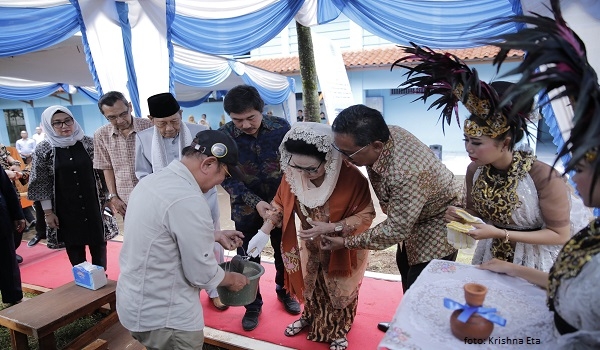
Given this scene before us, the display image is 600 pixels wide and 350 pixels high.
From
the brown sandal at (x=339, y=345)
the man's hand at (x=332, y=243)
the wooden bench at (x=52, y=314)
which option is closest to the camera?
the man's hand at (x=332, y=243)

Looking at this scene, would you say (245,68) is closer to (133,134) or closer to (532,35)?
(133,134)

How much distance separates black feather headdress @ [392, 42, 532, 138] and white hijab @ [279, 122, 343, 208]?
1.78 feet

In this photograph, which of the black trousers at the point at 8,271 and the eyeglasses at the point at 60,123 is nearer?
the eyeglasses at the point at 60,123

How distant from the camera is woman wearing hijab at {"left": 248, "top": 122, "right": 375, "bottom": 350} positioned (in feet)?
6.98

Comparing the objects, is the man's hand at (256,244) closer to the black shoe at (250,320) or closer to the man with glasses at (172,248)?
the man with glasses at (172,248)

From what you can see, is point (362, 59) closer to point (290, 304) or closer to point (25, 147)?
point (290, 304)

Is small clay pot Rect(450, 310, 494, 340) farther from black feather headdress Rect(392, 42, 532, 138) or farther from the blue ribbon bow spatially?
black feather headdress Rect(392, 42, 532, 138)

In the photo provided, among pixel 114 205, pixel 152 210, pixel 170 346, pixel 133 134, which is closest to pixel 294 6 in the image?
pixel 133 134

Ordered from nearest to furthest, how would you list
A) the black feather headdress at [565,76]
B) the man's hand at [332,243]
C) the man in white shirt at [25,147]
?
the black feather headdress at [565,76] < the man's hand at [332,243] < the man in white shirt at [25,147]

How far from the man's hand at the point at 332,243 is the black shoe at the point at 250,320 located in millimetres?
1111

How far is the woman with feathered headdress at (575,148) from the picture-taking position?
0.94 meters

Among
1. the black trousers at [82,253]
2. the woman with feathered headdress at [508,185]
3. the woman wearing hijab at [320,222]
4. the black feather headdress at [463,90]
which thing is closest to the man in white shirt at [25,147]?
the black trousers at [82,253]

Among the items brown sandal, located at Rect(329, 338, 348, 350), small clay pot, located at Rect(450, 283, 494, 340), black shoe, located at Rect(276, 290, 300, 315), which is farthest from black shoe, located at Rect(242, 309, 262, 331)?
small clay pot, located at Rect(450, 283, 494, 340)

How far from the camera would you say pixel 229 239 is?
7.25 feet
